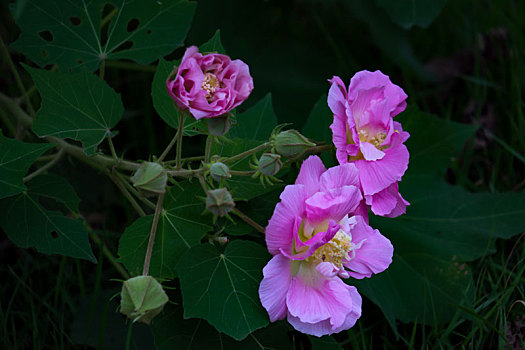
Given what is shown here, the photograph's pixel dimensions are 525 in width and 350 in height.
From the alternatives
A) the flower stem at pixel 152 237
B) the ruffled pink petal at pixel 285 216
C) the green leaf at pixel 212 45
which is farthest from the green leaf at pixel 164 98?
the ruffled pink petal at pixel 285 216

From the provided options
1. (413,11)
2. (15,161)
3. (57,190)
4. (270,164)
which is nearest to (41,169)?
(57,190)

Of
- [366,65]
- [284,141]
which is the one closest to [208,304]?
[284,141]

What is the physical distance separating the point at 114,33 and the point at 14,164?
0.46m

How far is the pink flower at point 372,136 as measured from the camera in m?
1.19

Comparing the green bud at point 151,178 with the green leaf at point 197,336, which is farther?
the green leaf at point 197,336

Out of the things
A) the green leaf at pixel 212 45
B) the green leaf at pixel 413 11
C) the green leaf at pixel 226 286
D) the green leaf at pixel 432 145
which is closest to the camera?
the green leaf at pixel 226 286

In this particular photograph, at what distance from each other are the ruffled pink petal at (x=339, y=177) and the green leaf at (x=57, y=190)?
606 millimetres

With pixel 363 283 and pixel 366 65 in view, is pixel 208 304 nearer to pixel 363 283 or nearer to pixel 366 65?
pixel 363 283

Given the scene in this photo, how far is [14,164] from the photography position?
1.24 m

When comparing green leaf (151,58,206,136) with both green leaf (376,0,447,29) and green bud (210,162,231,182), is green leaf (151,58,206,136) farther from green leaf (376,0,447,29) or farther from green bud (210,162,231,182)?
green leaf (376,0,447,29)

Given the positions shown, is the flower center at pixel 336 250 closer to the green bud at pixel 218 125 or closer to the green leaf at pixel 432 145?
the green bud at pixel 218 125

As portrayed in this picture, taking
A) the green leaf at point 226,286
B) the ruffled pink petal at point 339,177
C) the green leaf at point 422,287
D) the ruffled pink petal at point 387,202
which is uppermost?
the ruffled pink petal at point 339,177

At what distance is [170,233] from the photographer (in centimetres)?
126

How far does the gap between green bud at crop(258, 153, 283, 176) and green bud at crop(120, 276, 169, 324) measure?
291 millimetres
